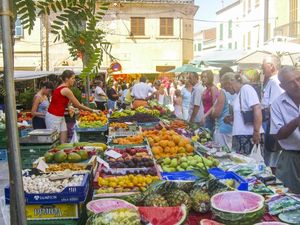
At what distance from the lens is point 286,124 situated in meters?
3.91

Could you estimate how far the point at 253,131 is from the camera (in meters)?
5.64

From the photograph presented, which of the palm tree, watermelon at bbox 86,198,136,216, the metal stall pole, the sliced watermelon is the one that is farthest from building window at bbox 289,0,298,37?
the metal stall pole

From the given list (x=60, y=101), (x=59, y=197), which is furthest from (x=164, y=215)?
(x=60, y=101)

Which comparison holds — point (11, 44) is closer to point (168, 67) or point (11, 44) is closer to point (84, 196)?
point (84, 196)

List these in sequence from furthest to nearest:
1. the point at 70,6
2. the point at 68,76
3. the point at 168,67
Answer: the point at 168,67, the point at 68,76, the point at 70,6

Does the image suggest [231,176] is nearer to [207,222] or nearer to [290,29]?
[207,222]

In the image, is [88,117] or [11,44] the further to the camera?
[88,117]

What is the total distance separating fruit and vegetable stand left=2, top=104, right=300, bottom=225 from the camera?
8.82 feet

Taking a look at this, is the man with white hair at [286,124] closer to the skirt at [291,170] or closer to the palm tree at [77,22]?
the skirt at [291,170]

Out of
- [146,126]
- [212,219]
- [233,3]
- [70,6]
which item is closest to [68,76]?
[146,126]

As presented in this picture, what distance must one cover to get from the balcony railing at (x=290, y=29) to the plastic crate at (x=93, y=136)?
18.4 m

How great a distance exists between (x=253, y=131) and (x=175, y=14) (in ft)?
97.0

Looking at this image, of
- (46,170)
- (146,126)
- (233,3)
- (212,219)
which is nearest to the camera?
(212,219)

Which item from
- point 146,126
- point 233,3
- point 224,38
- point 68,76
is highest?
point 233,3
